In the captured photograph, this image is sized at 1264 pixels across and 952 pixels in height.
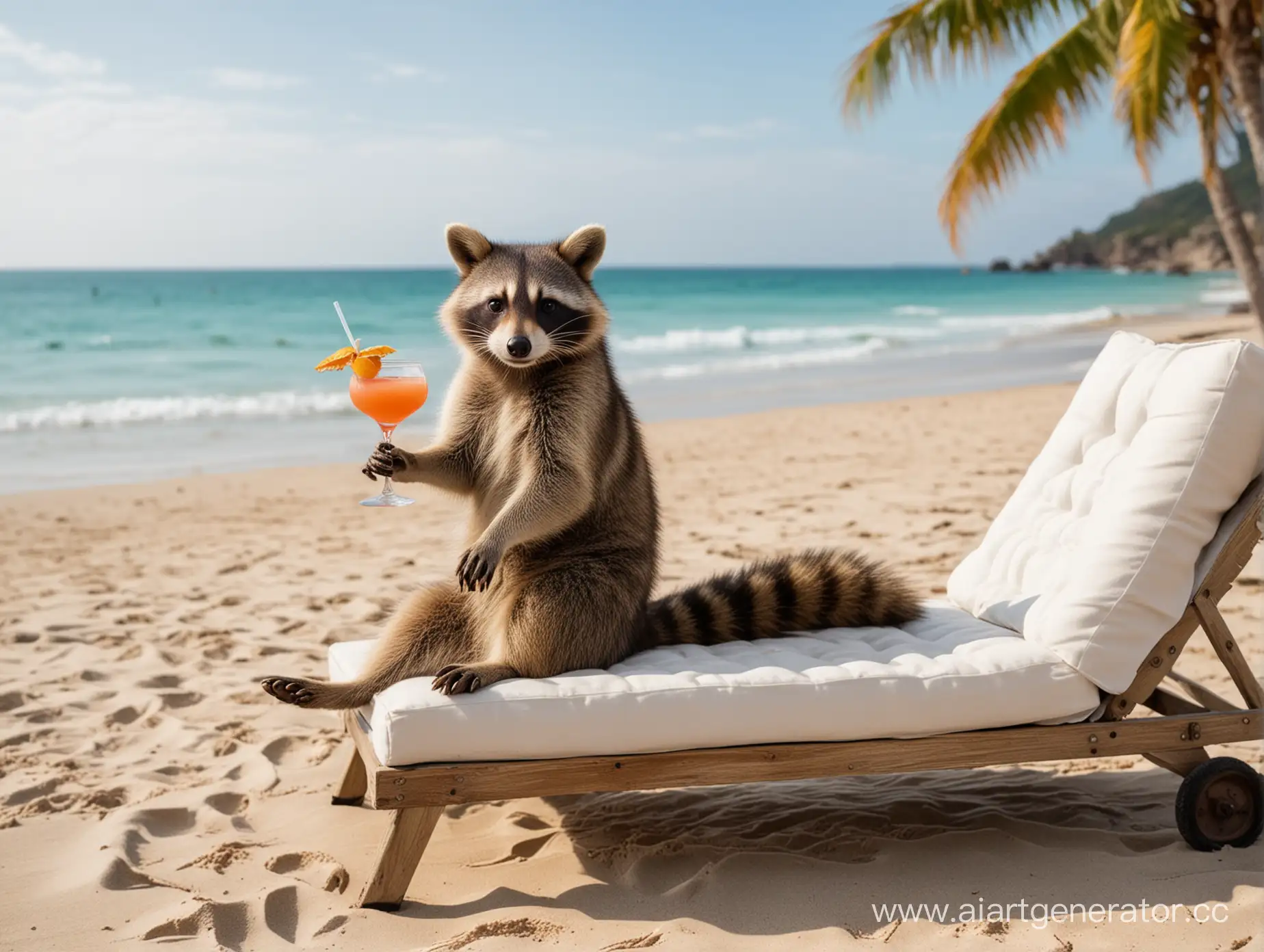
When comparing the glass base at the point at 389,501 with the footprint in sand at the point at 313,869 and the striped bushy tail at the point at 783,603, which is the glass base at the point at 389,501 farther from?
the footprint in sand at the point at 313,869

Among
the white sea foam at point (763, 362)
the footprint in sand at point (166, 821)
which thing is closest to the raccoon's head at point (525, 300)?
the footprint in sand at point (166, 821)

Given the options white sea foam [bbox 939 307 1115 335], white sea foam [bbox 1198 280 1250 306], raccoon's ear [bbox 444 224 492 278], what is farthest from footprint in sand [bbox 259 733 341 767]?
white sea foam [bbox 1198 280 1250 306]

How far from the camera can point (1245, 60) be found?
948 centimetres

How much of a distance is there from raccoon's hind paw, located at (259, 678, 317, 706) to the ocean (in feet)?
30.7

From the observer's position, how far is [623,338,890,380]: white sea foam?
2331cm

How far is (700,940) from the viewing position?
3.23m

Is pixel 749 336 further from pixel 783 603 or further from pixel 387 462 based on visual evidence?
pixel 387 462

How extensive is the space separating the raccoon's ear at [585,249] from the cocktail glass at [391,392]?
2.28ft

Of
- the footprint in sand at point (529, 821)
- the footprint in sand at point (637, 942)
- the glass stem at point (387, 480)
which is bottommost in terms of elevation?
the footprint in sand at point (529, 821)

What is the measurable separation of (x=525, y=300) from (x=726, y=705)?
148cm

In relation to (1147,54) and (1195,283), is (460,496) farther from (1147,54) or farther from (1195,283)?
(1195,283)

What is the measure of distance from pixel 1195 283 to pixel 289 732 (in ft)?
212

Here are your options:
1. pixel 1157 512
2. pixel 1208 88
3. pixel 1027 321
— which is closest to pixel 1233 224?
pixel 1208 88

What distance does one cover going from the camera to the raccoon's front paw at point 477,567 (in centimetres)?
369
